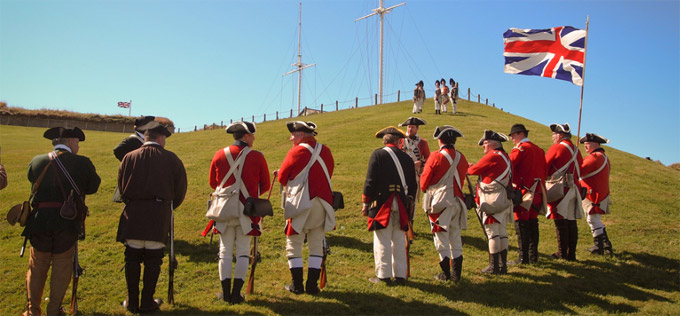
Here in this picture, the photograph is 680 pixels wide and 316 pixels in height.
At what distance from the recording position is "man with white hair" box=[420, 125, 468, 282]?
23.9 ft

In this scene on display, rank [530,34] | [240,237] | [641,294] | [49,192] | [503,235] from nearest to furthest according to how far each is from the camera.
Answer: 1. [49,192]
2. [240,237]
3. [641,294]
4. [503,235]
5. [530,34]

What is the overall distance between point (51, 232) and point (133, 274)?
1.06 meters

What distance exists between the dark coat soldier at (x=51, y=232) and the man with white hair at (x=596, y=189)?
8571 millimetres

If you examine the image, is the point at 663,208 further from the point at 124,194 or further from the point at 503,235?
the point at 124,194

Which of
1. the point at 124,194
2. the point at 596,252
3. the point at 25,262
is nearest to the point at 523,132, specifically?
the point at 596,252

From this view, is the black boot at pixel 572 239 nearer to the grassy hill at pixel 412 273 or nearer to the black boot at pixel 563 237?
the black boot at pixel 563 237

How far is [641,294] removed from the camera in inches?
284

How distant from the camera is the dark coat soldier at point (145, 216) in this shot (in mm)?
5816

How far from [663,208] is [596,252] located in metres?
5.77

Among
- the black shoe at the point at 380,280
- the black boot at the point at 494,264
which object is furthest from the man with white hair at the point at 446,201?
the black shoe at the point at 380,280

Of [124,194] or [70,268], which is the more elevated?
[124,194]

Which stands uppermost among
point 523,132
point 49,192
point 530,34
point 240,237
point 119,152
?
point 530,34

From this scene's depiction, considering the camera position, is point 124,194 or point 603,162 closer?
point 124,194

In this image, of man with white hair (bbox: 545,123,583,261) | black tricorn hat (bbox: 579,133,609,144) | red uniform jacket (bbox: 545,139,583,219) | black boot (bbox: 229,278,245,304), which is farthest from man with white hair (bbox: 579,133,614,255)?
black boot (bbox: 229,278,245,304)
